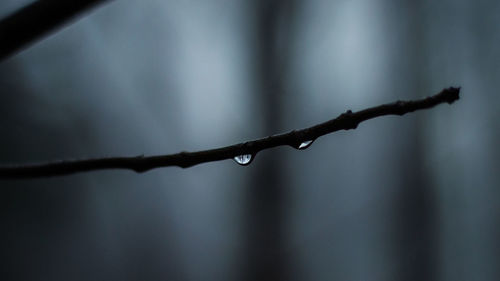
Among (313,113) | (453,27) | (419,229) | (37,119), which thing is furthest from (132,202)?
(453,27)

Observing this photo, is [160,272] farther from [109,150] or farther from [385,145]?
[385,145]

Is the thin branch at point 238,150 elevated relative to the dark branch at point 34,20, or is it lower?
lower

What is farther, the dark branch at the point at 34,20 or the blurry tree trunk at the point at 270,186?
the blurry tree trunk at the point at 270,186

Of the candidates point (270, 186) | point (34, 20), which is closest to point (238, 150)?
point (34, 20)

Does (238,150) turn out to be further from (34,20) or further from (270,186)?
(270,186)

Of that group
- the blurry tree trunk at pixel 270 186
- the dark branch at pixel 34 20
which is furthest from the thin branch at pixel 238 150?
the blurry tree trunk at pixel 270 186

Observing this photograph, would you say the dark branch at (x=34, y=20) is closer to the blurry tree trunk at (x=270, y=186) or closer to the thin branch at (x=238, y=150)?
the thin branch at (x=238, y=150)
